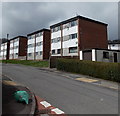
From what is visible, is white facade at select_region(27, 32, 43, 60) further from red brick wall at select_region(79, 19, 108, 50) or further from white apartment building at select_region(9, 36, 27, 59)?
red brick wall at select_region(79, 19, 108, 50)

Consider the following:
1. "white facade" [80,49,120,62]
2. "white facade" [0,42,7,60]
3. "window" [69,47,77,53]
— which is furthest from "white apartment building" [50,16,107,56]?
"white facade" [0,42,7,60]

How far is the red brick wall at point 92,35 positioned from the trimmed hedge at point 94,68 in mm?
13337

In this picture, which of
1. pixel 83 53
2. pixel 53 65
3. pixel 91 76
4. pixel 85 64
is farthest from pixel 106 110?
pixel 83 53

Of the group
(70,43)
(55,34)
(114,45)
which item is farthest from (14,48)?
(114,45)

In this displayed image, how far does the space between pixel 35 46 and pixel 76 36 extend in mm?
21193

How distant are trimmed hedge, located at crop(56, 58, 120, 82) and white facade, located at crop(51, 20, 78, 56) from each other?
1276cm

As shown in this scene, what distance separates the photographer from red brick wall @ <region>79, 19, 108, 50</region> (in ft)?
105

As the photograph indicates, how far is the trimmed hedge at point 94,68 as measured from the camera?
12.5m

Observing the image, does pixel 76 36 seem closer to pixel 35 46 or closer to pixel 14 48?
pixel 35 46

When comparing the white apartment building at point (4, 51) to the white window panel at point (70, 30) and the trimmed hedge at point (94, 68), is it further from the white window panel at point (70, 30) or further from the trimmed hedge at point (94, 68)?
the trimmed hedge at point (94, 68)

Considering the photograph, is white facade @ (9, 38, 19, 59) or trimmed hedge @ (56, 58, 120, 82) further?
white facade @ (9, 38, 19, 59)

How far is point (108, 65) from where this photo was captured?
13.3 m

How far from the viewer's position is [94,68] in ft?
48.4

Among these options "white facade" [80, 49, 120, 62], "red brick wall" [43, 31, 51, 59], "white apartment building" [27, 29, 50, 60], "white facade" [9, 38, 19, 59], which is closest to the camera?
"white facade" [80, 49, 120, 62]
